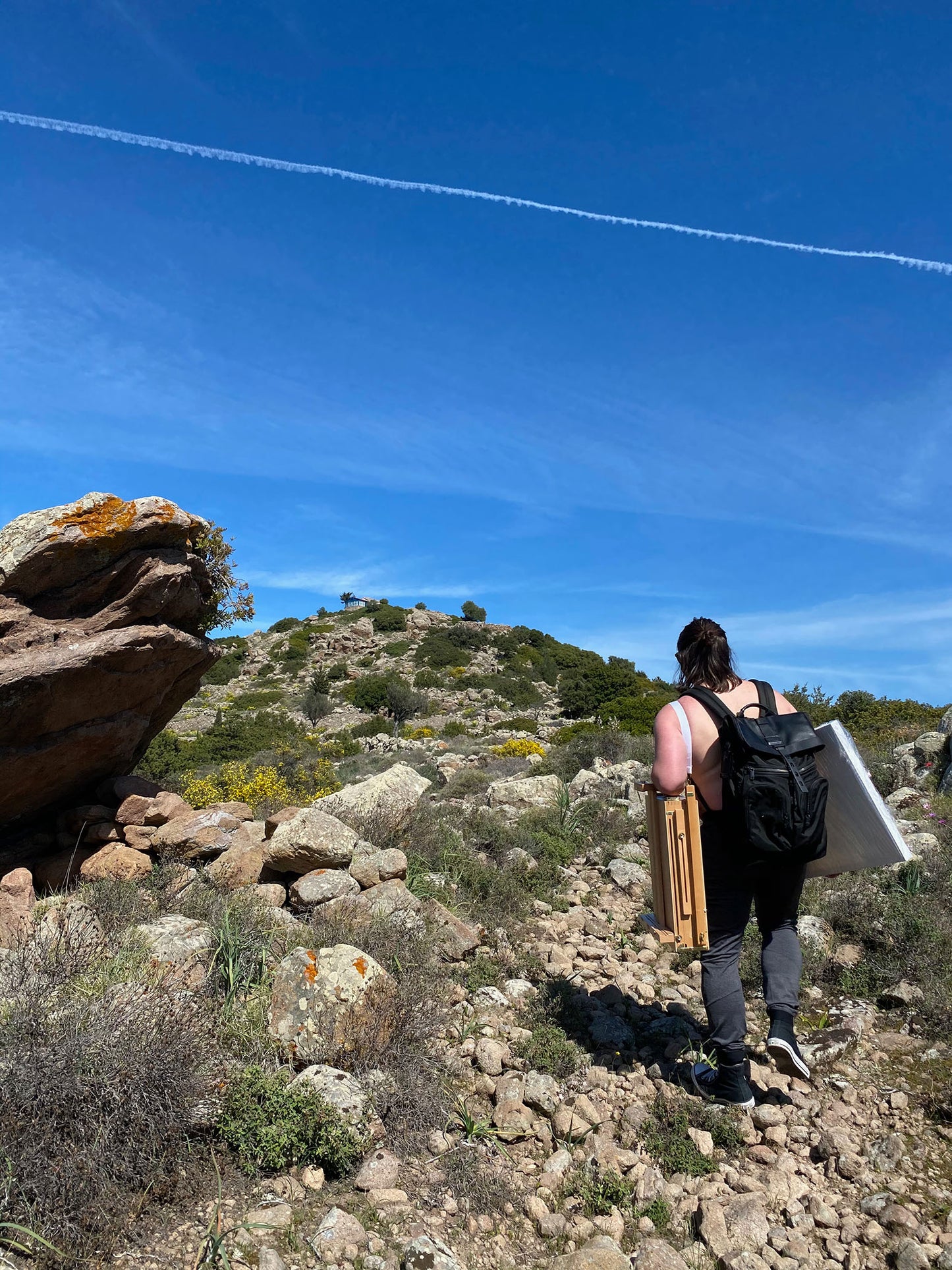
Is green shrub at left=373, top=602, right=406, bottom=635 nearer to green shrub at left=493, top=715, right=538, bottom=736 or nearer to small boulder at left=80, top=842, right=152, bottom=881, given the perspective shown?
green shrub at left=493, top=715, right=538, bottom=736

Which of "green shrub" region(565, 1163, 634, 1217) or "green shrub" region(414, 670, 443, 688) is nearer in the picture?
"green shrub" region(565, 1163, 634, 1217)

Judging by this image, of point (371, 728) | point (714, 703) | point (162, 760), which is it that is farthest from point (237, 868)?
point (371, 728)

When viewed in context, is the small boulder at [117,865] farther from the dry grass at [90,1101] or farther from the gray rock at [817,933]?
the gray rock at [817,933]

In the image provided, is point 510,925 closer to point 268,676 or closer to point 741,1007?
point 741,1007

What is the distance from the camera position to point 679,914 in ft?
12.9

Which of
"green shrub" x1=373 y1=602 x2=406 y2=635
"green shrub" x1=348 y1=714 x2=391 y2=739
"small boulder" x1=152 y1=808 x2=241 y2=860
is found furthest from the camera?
"green shrub" x1=373 y1=602 x2=406 y2=635

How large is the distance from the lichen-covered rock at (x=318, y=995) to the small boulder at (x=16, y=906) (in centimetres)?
203

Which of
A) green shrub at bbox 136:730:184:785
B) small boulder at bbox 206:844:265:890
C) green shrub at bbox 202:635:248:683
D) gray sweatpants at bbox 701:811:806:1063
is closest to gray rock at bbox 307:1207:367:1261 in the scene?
gray sweatpants at bbox 701:811:806:1063

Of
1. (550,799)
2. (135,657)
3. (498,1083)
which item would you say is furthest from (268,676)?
(498,1083)

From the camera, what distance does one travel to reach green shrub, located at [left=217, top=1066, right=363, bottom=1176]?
3424mm

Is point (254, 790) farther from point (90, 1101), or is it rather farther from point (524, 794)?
point (90, 1101)

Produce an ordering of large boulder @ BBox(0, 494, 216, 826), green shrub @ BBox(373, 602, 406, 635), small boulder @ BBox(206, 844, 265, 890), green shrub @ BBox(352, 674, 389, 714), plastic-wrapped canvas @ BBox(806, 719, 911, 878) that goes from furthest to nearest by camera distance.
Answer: green shrub @ BBox(373, 602, 406, 635), green shrub @ BBox(352, 674, 389, 714), small boulder @ BBox(206, 844, 265, 890), large boulder @ BBox(0, 494, 216, 826), plastic-wrapped canvas @ BBox(806, 719, 911, 878)

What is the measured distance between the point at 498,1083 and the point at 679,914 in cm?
138

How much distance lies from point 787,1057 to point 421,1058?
181 centimetres
